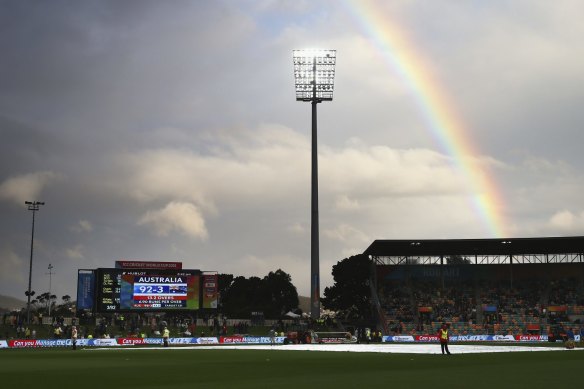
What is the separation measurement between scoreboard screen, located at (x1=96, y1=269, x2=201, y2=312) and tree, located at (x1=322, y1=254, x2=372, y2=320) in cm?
Result: 3975

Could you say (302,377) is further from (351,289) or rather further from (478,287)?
(351,289)

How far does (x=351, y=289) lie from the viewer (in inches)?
4948

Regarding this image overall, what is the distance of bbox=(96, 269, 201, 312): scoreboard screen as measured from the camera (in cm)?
8838

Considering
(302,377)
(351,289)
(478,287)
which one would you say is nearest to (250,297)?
(351,289)

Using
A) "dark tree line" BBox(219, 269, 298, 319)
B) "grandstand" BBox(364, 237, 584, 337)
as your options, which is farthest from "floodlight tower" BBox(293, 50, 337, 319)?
"dark tree line" BBox(219, 269, 298, 319)

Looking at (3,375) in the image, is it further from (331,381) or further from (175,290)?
(175,290)

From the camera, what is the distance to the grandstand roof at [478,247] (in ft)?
317

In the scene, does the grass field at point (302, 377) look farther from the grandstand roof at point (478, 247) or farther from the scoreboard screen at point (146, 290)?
the grandstand roof at point (478, 247)

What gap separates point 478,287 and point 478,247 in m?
6.31

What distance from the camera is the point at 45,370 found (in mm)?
29328

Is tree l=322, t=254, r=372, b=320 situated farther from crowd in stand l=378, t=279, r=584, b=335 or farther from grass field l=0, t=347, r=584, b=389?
grass field l=0, t=347, r=584, b=389

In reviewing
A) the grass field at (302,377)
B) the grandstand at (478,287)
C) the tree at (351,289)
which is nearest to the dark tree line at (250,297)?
the tree at (351,289)

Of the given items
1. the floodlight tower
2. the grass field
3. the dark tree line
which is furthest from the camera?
the dark tree line

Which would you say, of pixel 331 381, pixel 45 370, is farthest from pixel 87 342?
pixel 331 381
